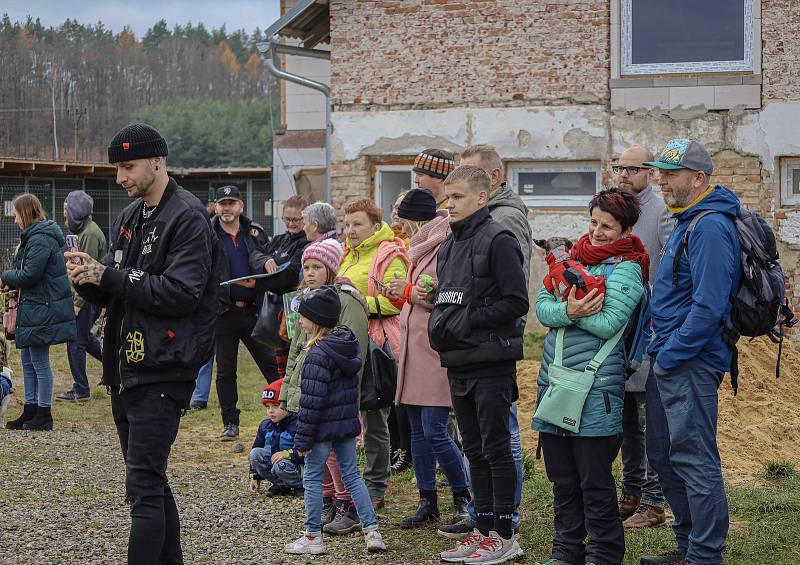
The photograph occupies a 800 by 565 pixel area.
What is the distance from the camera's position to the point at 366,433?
6.79 metres

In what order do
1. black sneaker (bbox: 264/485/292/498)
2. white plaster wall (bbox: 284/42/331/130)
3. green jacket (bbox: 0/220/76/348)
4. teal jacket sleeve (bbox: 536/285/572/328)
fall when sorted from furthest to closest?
white plaster wall (bbox: 284/42/331/130) → green jacket (bbox: 0/220/76/348) → black sneaker (bbox: 264/485/292/498) → teal jacket sleeve (bbox: 536/285/572/328)

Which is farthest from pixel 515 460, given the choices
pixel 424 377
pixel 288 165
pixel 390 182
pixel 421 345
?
pixel 288 165

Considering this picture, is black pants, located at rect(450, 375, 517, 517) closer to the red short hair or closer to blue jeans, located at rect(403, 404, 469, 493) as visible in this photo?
blue jeans, located at rect(403, 404, 469, 493)

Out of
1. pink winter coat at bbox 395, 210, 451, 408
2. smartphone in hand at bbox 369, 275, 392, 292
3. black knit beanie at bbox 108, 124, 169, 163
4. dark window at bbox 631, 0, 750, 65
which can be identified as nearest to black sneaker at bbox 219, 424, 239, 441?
smartphone in hand at bbox 369, 275, 392, 292

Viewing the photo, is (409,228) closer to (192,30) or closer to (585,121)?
(585,121)

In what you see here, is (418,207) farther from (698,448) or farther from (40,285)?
(40,285)

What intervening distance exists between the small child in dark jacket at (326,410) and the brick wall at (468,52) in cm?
772

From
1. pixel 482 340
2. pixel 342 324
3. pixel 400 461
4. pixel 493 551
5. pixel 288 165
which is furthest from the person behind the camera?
pixel 288 165

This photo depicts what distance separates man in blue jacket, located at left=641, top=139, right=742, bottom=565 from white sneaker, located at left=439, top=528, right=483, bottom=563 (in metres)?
1.15

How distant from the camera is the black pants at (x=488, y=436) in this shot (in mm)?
5434

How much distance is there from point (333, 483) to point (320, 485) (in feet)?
1.92

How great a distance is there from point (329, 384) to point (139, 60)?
218 feet

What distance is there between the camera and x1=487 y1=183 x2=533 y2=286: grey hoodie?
5.91 m

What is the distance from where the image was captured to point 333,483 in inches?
258
